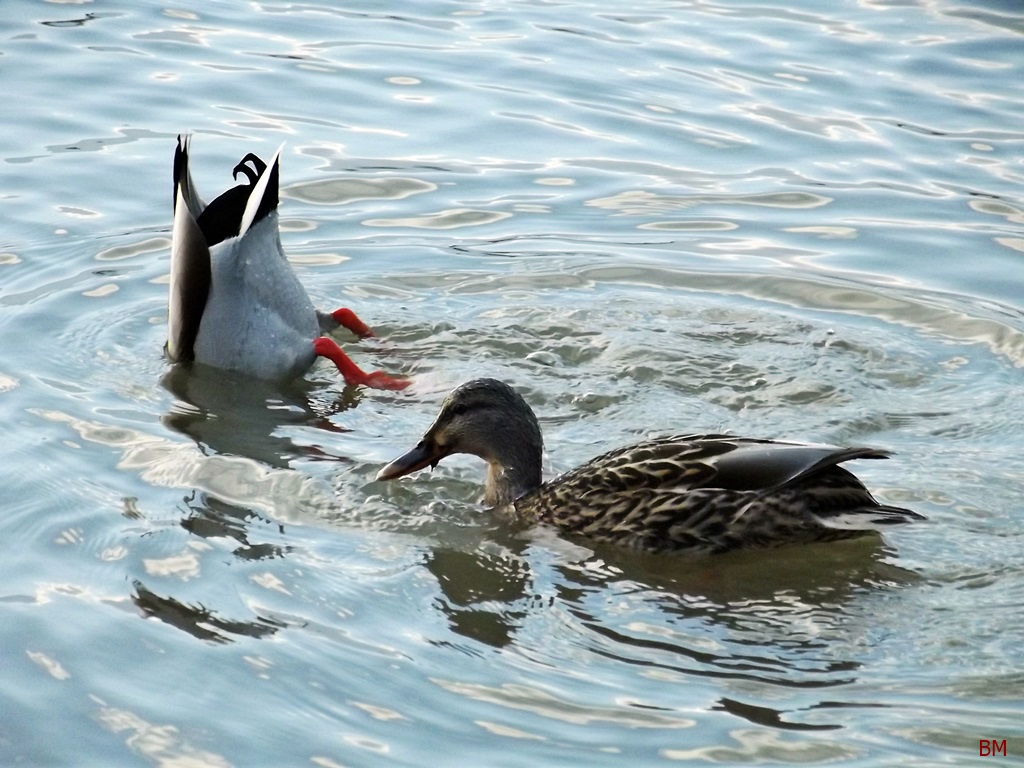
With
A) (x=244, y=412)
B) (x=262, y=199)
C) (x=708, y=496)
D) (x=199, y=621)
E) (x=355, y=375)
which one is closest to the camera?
(x=199, y=621)

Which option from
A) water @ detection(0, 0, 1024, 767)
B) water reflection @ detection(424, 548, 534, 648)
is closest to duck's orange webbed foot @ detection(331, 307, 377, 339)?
water @ detection(0, 0, 1024, 767)

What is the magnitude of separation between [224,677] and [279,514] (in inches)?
54.0

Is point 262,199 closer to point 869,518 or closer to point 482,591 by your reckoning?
point 482,591

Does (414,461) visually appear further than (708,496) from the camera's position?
Yes

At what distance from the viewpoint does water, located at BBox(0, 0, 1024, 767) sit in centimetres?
517

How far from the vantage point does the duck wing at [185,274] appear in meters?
8.34

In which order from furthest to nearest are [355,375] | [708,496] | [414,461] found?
[355,375] < [414,461] < [708,496]

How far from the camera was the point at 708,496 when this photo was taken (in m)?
6.38

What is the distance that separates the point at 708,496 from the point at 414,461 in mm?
1311

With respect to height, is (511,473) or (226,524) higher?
(511,473)

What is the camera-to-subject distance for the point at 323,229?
10.5 meters

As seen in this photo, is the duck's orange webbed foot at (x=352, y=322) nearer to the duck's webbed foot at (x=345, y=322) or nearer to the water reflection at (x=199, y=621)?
the duck's webbed foot at (x=345, y=322)

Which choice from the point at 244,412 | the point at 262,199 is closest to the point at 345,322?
the point at 262,199

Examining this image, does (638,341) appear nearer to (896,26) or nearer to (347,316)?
(347,316)
